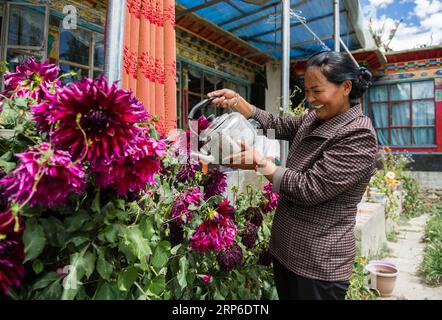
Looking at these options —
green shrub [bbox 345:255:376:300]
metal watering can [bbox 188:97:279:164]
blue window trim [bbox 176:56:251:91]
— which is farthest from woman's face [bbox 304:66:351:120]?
blue window trim [bbox 176:56:251:91]

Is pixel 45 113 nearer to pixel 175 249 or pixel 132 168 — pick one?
pixel 132 168

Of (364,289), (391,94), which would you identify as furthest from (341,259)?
(391,94)

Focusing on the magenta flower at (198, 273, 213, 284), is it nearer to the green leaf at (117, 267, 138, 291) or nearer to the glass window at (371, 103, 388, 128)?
the green leaf at (117, 267, 138, 291)

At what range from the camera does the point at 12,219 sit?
62cm

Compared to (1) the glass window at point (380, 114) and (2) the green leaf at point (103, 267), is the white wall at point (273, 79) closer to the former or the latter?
(1) the glass window at point (380, 114)

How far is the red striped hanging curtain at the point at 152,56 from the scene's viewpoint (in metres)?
1.93

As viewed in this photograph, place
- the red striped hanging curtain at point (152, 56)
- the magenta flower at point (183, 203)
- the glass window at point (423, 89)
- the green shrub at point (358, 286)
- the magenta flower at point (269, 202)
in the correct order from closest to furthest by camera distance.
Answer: the magenta flower at point (183, 203), the magenta flower at point (269, 202), the red striped hanging curtain at point (152, 56), the green shrub at point (358, 286), the glass window at point (423, 89)

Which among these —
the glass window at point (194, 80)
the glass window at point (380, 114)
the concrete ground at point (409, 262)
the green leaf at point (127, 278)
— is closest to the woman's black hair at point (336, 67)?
the green leaf at point (127, 278)

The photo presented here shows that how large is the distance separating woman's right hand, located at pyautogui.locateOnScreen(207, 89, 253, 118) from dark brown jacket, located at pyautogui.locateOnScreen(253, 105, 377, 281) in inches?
13.7

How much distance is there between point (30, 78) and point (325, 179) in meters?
0.95

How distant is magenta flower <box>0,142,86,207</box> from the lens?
59 cm

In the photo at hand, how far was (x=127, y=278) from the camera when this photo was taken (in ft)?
2.71
